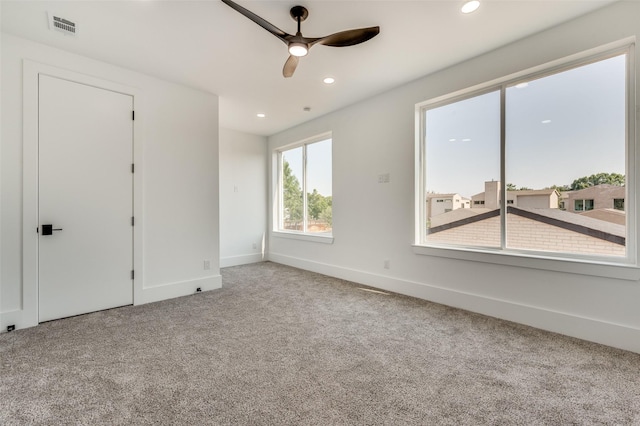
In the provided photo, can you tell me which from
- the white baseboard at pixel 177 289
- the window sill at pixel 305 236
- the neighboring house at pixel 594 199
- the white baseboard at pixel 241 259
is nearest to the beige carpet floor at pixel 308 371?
the white baseboard at pixel 177 289

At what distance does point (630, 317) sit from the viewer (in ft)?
7.21

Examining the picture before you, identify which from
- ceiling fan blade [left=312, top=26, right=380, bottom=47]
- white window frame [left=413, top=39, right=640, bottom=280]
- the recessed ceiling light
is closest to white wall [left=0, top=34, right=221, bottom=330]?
ceiling fan blade [left=312, top=26, right=380, bottom=47]

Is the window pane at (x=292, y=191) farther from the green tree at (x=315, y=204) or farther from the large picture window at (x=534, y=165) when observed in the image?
the large picture window at (x=534, y=165)

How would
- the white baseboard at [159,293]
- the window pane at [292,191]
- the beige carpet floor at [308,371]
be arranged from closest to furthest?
the beige carpet floor at [308,371]
the white baseboard at [159,293]
the window pane at [292,191]

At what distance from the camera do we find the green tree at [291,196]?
563 centimetres

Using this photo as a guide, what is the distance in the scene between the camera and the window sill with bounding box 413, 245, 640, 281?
2.22 metres

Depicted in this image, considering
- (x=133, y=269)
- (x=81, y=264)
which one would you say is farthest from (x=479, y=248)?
(x=81, y=264)

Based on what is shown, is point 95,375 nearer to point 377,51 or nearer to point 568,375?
point 568,375

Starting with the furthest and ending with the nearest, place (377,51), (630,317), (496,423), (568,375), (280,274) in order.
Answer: (280,274) → (377,51) → (630,317) → (568,375) → (496,423)

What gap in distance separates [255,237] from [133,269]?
274 centimetres

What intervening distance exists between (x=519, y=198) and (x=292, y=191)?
3.96 meters

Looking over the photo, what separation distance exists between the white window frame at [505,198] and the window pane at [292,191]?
255cm

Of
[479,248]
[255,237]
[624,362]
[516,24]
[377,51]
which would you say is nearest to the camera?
[624,362]

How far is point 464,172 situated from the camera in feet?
10.8
